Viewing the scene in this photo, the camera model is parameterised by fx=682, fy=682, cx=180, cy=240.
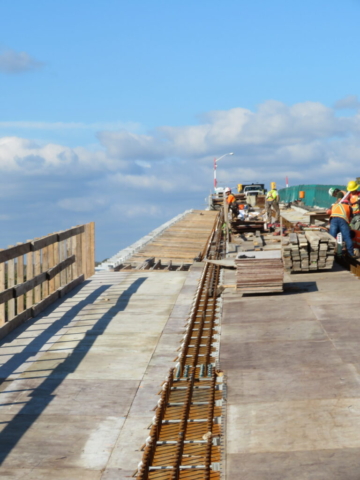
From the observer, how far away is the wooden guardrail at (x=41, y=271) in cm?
1245

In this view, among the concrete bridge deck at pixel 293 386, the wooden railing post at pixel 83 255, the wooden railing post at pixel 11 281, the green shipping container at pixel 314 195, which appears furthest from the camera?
the green shipping container at pixel 314 195

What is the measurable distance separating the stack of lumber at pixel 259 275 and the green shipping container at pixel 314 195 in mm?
30572

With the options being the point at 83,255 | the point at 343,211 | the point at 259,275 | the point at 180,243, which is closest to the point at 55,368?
the point at 259,275

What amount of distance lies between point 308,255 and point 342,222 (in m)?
2.03

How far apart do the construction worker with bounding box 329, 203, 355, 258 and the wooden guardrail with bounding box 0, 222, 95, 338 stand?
6797 millimetres

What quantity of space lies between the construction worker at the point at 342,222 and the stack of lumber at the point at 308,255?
4.98ft

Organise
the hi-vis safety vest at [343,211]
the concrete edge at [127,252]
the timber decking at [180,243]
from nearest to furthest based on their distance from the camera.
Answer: the hi-vis safety vest at [343,211] → the concrete edge at [127,252] → the timber decking at [180,243]

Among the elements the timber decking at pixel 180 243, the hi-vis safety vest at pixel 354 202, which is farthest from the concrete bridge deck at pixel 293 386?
the timber decking at pixel 180 243

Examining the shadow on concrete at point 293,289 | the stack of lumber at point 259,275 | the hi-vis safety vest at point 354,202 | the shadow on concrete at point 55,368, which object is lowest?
the shadow on concrete at point 55,368

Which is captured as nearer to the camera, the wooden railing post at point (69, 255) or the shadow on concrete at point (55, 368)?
the shadow on concrete at point (55, 368)

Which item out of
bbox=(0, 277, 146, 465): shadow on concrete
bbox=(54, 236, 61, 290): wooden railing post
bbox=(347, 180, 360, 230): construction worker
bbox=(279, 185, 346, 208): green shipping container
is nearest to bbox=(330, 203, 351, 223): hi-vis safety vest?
bbox=(347, 180, 360, 230): construction worker

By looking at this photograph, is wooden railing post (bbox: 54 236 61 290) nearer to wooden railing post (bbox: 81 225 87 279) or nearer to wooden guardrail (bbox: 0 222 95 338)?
wooden guardrail (bbox: 0 222 95 338)

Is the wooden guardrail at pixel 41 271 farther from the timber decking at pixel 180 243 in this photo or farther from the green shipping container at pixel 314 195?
the green shipping container at pixel 314 195

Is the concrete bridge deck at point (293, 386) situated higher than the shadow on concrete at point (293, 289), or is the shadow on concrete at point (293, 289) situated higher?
the shadow on concrete at point (293, 289)
